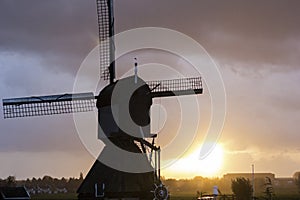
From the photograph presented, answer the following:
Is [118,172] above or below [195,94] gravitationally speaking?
below

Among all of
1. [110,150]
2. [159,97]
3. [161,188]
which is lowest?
[161,188]

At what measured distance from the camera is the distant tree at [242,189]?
52375mm

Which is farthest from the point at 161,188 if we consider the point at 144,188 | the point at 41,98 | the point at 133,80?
the point at 41,98

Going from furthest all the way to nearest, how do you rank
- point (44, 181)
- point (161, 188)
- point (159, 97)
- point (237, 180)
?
point (44, 181) → point (237, 180) → point (159, 97) → point (161, 188)

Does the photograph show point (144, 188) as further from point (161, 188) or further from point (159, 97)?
point (159, 97)

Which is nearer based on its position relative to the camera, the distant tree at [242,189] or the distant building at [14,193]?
the distant building at [14,193]

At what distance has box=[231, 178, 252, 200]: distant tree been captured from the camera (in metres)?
52.4

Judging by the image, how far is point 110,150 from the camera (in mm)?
39125

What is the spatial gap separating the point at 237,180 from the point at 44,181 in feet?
450

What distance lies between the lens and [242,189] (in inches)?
2092

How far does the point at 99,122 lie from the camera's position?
39.7m

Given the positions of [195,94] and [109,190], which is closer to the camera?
[109,190]

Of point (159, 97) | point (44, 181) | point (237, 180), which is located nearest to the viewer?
point (159, 97)

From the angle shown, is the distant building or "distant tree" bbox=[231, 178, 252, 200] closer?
the distant building
